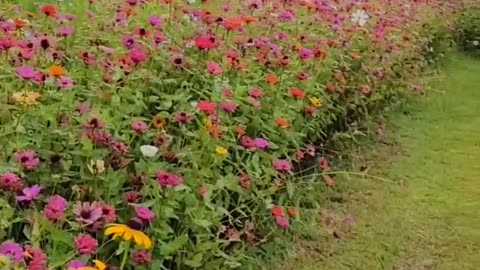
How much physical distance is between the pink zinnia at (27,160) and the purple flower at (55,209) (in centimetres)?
11

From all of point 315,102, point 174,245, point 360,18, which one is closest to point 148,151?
point 174,245

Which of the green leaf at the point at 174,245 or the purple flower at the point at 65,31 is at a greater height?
the purple flower at the point at 65,31

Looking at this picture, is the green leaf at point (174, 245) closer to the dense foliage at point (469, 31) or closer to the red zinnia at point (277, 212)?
the red zinnia at point (277, 212)

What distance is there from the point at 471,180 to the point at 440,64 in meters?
2.23

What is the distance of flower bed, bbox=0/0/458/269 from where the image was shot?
1.62 metres

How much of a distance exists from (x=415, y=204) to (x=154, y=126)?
1.53m

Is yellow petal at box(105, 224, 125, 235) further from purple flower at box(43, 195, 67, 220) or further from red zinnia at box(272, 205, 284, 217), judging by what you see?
red zinnia at box(272, 205, 284, 217)

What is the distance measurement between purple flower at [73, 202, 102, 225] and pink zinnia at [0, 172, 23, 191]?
12 centimetres

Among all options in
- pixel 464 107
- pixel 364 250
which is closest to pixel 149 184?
pixel 364 250

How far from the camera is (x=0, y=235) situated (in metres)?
1.56

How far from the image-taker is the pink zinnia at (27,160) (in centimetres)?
167

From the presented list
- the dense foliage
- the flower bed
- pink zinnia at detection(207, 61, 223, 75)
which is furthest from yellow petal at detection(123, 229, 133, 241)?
the dense foliage

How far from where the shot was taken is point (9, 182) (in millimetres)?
1603

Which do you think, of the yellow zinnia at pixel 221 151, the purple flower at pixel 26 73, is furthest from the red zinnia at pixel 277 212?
the purple flower at pixel 26 73
